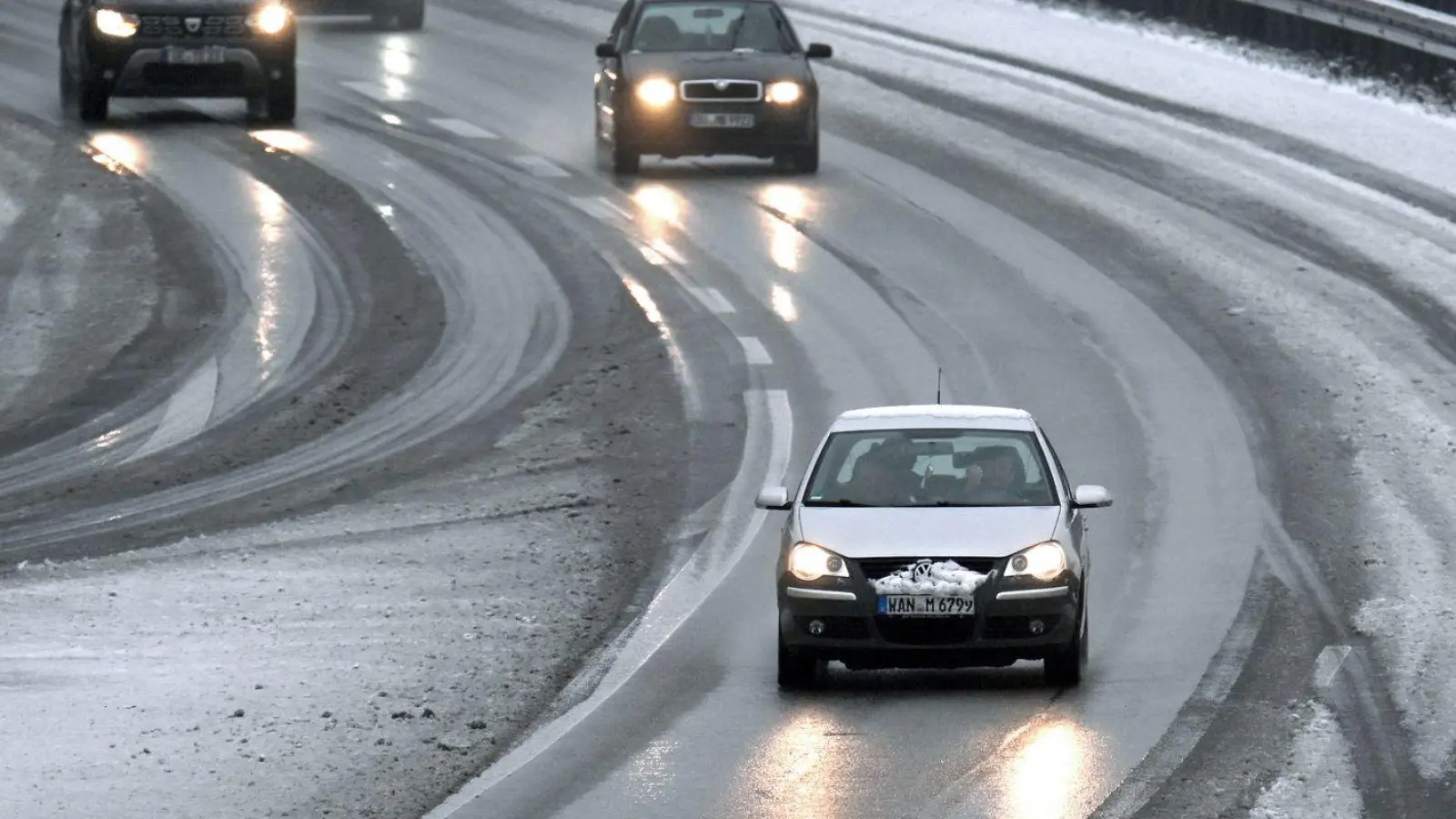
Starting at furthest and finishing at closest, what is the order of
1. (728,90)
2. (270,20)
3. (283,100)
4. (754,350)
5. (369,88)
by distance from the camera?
(369,88)
(283,100)
(270,20)
(728,90)
(754,350)

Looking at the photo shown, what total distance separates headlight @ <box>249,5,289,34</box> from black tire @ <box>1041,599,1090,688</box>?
741 inches

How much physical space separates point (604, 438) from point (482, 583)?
4.45m

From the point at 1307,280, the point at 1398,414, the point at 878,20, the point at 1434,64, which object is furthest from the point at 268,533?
the point at 878,20

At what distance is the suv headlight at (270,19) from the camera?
2964 centimetres

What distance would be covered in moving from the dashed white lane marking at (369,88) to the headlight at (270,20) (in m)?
3.18

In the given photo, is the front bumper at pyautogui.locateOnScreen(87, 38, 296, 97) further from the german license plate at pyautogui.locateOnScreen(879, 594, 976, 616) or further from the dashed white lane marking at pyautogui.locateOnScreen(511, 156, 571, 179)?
the german license plate at pyautogui.locateOnScreen(879, 594, 976, 616)

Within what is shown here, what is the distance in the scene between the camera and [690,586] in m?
15.5

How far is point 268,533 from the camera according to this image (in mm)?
16953

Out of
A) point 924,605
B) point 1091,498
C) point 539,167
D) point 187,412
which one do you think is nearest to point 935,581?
point 924,605

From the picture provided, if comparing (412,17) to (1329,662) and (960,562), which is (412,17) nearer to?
(1329,662)

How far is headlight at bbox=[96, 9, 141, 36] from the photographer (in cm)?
2948

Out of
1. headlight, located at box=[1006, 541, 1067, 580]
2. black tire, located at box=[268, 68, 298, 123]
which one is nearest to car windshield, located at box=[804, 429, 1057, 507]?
headlight, located at box=[1006, 541, 1067, 580]

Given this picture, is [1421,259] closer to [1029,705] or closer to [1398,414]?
[1398,414]

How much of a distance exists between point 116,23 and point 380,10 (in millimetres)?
9358
